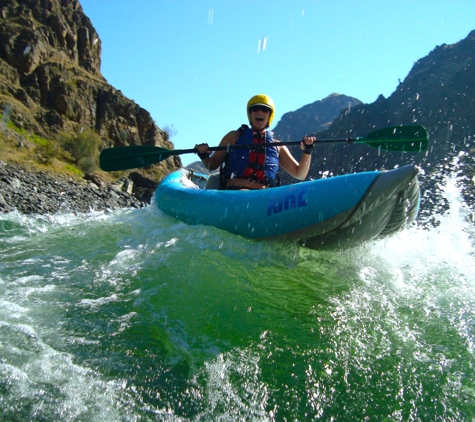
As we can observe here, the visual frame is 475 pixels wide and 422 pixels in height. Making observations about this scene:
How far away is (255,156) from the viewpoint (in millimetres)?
A: 4523

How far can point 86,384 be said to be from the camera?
1.46 meters

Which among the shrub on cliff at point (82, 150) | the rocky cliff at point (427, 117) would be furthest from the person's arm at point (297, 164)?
the rocky cliff at point (427, 117)

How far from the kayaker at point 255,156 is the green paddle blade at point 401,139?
73 cm

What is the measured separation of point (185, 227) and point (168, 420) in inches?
106

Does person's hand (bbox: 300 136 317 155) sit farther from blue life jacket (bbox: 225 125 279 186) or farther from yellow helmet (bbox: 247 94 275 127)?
yellow helmet (bbox: 247 94 275 127)

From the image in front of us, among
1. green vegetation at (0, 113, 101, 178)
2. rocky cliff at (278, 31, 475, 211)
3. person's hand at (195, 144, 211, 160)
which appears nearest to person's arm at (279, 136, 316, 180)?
person's hand at (195, 144, 211, 160)

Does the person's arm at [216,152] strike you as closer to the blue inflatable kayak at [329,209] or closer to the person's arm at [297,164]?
the person's arm at [297,164]

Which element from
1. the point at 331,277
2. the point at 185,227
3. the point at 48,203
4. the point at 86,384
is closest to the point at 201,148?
the point at 185,227

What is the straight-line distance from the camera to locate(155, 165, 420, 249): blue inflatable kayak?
2812 mm

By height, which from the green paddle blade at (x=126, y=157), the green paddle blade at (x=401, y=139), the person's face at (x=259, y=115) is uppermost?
the person's face at (x=259, y=115)

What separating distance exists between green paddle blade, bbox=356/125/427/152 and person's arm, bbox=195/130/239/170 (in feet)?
5.22

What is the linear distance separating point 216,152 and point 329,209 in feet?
7.92

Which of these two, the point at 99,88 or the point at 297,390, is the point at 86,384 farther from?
the point at 99,88

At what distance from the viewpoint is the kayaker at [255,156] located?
446 cm
